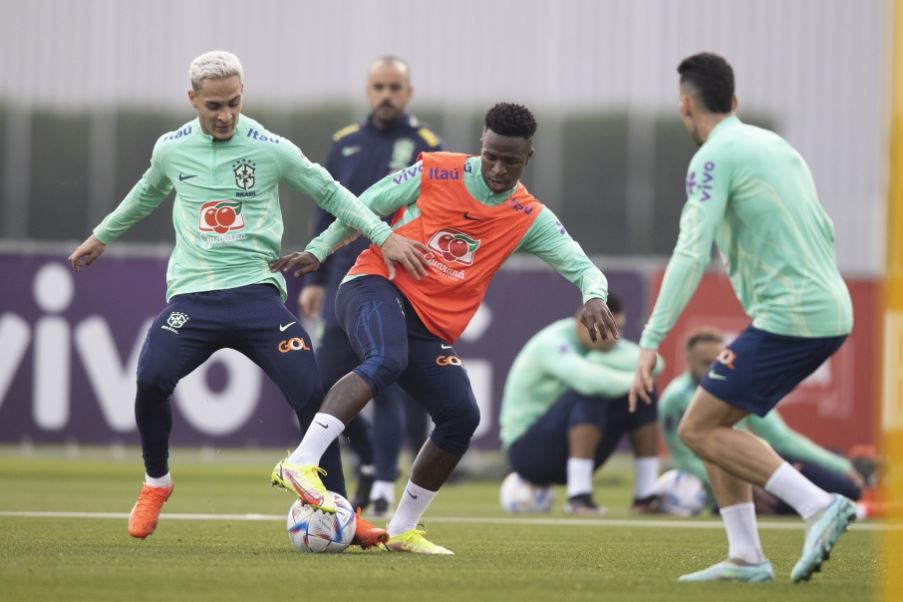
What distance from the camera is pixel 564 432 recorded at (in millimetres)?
12117

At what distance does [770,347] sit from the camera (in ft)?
21.6

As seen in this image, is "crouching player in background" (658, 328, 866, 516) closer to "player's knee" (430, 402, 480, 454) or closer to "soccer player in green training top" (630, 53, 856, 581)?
"player's knee" (430, 402, 480, 454)

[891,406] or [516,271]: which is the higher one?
[891,406]

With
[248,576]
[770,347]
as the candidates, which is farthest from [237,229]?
[770,347]

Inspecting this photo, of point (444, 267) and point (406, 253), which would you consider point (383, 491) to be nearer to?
point (444, 267)

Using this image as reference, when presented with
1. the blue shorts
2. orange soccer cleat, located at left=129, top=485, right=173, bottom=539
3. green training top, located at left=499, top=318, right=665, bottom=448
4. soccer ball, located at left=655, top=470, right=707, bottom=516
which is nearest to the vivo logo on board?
green training top, located at left=499, top=318, right=665, bottom=448

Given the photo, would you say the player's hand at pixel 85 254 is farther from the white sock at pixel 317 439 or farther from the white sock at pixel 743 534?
the white sock at pixel 743 534

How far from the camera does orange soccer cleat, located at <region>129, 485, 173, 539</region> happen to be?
7.71 metres

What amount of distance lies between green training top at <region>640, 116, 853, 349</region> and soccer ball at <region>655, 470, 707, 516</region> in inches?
215

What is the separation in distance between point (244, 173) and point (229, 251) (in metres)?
0.37

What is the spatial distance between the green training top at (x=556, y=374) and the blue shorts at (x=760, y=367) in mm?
5126

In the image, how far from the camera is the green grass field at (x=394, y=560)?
19.1 feet

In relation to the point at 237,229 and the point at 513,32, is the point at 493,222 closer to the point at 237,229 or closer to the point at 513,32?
the point at 237,229

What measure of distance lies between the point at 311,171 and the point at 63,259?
28.0ft
